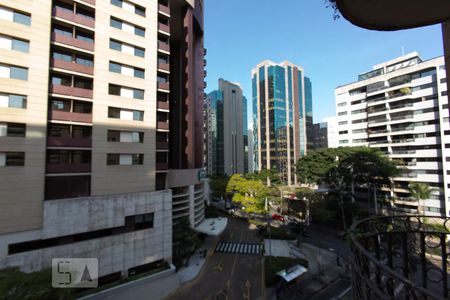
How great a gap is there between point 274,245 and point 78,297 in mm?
24179

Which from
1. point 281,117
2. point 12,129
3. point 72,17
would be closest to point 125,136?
point 12,129

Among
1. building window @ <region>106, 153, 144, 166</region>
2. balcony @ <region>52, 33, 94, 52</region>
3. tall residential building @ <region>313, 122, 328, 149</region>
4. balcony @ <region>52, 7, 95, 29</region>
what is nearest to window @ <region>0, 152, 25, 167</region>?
building window @ <region>106, 153, 144, 166</region>

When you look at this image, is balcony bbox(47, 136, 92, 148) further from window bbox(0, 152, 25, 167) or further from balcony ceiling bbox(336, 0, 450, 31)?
balcony ceiling bbox(336, 0, 450, 31)

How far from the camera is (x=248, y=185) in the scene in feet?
138

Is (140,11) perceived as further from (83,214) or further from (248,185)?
(248,185)

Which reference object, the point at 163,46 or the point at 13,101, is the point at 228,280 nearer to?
the point at 13,101

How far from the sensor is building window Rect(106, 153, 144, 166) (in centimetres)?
2117

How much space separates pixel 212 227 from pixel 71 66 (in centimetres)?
2561

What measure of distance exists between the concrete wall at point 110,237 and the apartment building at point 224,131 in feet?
197

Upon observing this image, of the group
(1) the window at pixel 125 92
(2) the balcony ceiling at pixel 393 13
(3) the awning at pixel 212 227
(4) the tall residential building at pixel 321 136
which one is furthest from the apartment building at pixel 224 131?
(2) the balcony ceiling at pixel 393 13

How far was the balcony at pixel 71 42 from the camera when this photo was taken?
1902cm

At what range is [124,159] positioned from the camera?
2180 centimetres

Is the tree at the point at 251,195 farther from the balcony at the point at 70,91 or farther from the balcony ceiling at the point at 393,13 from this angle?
the balcony ceiling at the point at 393,13

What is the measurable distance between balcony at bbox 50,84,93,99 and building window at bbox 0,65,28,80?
1905mm
